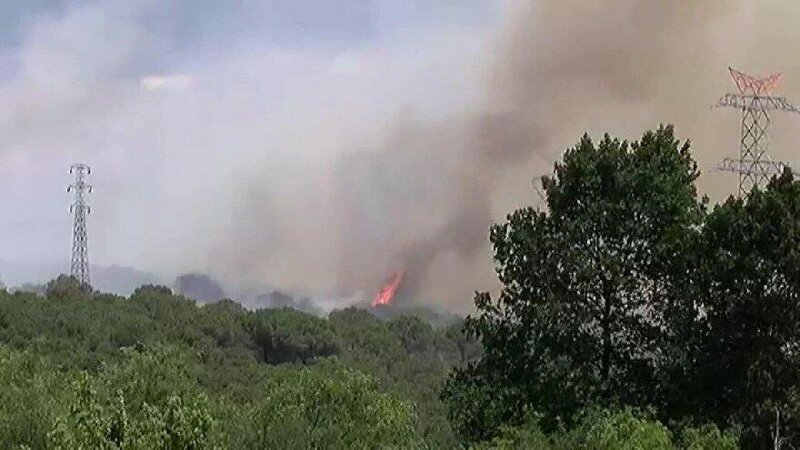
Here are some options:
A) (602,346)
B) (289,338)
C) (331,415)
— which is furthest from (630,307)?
(289,338)

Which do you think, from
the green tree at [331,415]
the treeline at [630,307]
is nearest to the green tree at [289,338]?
the green tree at [331,415]

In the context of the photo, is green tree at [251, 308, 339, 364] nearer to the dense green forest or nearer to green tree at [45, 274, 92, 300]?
green tree at [45, 274, 92, 300]

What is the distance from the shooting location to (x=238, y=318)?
207 feet

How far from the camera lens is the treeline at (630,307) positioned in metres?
13.5

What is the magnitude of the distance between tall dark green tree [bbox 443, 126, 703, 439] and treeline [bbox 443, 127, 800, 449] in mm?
17

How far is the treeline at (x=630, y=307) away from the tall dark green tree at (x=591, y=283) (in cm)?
2

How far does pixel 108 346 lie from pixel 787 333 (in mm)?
39204

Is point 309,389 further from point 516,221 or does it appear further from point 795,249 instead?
point 795,249

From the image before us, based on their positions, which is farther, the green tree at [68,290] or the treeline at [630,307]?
the green tree at [68,290]

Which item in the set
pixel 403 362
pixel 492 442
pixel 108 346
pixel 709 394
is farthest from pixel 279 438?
pixel 403 362

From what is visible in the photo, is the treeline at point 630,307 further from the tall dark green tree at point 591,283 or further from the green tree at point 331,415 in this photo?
the green tree at point 331,415

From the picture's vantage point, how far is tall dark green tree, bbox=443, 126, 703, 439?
14289 millimetres

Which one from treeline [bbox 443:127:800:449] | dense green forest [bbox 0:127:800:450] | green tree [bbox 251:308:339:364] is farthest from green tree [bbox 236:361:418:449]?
green tree [bbox 251:308:339:364]

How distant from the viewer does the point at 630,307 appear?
570 inches
